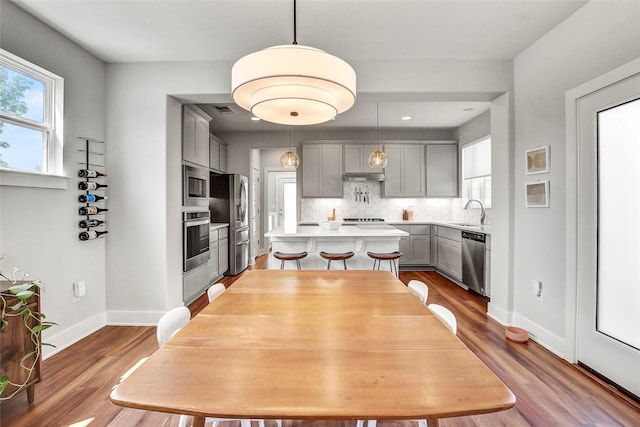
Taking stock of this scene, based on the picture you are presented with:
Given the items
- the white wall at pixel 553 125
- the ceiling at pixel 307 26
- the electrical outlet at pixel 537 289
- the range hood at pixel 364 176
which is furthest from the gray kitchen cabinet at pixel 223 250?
the electrical outlet at pixel 537 289

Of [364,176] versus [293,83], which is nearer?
[293,83]

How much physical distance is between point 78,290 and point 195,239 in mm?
1264

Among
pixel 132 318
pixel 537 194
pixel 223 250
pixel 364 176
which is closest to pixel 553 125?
pixel 537 194

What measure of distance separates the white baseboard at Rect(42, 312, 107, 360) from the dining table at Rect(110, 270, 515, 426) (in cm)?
202

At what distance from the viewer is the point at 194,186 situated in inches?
150

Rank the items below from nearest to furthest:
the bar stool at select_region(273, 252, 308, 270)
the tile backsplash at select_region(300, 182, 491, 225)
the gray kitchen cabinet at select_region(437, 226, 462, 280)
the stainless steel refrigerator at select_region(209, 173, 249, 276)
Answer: the bar stool at select_region(273, 252, 308, 270) → the gray kitchen cabinet at select_region(437, 226, 462, 280) → the stainless steel refrigerator at select_region(209, 173, 249, 276) → the tile backsplash at select_region(300, 182, 491, 225)

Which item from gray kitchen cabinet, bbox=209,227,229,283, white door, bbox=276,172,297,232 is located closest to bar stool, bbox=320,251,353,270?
gray kitchen cabinet, bbox=209,227,229,283

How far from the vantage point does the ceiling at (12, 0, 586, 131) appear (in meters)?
2.25

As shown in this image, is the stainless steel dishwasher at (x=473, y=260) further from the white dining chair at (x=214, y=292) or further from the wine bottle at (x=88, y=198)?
the wine bottle at (x=88, y=198)

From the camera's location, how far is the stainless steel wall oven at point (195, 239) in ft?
11.5

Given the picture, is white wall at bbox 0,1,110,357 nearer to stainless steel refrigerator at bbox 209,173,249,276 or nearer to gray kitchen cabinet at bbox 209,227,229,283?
gray kitchen cabinet at bbox 209,227,229,283

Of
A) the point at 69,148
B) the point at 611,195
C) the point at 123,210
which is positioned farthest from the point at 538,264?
the point at 69,148

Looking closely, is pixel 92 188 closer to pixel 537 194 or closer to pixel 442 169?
pixel 537 194

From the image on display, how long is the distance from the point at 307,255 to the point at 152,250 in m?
→ 1.67
